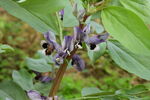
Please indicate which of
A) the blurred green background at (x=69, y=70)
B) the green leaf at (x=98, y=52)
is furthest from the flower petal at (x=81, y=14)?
the blurred green background at (x=69, y=70)

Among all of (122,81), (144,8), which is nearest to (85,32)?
(144,8)

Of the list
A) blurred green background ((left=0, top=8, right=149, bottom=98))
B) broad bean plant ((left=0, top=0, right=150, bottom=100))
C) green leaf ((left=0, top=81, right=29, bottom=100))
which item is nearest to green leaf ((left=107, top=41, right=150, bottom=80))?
broad bean plant ((left=0, top=0, right=150, bottom=100))

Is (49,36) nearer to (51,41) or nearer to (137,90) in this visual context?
(51,41)

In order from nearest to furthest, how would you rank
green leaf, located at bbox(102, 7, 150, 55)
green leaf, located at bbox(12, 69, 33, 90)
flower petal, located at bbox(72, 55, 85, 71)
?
green leaf, located at bbox(102, 7, 150, 55)
flower petal, located at bbox(72, 55, 85, 71)
green leaf, located at bbox(12, 69, 33, 90)

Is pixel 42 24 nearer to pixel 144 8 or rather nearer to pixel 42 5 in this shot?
pixel 42 5

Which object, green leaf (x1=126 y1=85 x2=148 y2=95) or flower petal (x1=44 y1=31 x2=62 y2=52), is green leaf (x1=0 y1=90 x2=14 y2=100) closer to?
flower petal (x1=44 y1=31 x2=62 y2=52)

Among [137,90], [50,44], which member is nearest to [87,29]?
[50,44]

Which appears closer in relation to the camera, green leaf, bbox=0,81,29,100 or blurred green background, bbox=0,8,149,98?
green leaf, bbox=0,81,29,100
